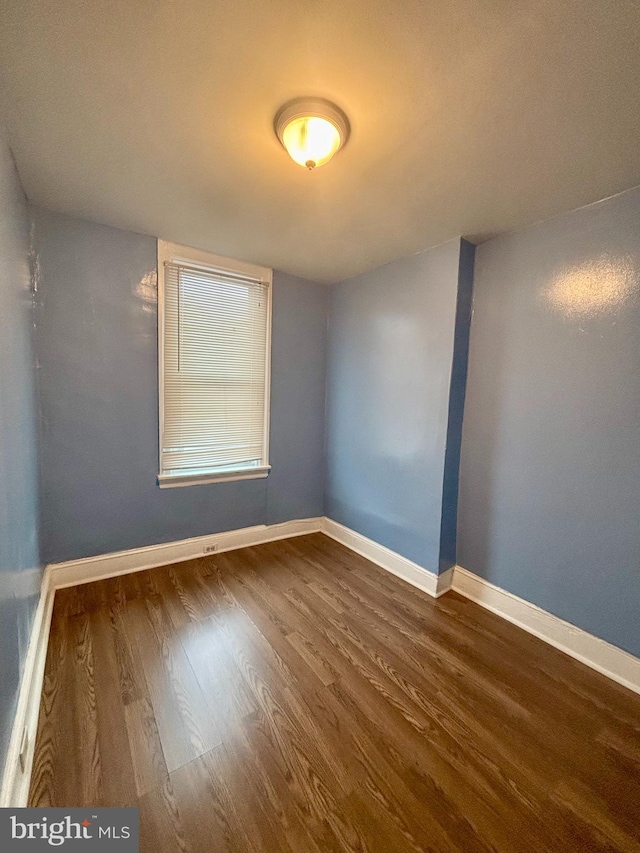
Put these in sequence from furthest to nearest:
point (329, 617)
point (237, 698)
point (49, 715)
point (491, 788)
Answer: point (329, 617) < point (237, 698) < point (49, 715) < point (491, 788)

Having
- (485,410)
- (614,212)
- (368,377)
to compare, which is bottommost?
(485,410)

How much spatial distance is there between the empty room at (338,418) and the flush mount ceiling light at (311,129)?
0.01 metres

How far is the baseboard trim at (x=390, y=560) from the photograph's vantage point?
227 centimetres

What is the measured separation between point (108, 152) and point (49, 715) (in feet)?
8.00

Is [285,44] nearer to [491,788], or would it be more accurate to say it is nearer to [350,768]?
[350,768]

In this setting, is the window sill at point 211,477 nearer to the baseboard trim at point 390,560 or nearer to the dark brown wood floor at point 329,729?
the dark brown wood floor at point 329,729

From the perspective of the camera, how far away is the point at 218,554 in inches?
106

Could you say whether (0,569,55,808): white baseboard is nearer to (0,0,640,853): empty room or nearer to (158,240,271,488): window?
(0,0,640,853): empty room

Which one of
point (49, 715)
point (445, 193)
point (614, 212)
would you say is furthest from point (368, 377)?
point (49, 715)

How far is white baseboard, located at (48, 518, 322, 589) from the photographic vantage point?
85.2 inches

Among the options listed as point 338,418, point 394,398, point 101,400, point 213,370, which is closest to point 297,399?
point 338,418

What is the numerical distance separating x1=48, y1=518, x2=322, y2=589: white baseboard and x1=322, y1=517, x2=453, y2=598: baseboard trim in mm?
317

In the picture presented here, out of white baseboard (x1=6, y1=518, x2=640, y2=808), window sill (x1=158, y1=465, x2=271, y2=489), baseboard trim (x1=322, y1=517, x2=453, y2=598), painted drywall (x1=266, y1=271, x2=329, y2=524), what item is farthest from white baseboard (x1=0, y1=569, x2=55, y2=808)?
baseboard trim (x1=322, y1=517, x2=453, y2=598)

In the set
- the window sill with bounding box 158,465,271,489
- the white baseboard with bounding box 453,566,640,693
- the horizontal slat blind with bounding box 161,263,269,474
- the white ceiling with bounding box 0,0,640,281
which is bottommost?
the white baseboard with bounding box 453,566,640,693
